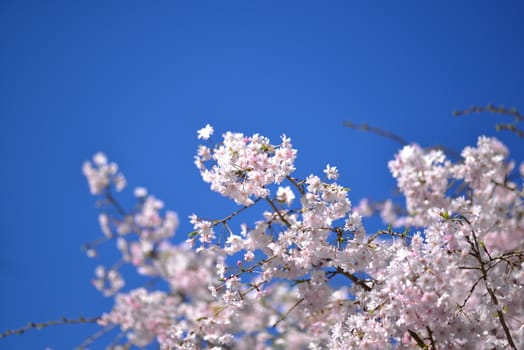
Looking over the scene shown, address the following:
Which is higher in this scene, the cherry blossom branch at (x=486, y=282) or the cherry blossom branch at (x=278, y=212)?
the cherry blossom branch at (x=278, y=212)

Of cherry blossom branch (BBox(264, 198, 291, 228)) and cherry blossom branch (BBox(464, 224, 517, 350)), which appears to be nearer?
cherry blossom branch (BBox(464, 224, 517, 350))

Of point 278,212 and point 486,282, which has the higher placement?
point 278,212

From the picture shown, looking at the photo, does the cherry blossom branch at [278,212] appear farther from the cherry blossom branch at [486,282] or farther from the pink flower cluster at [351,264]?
the cherry blossom branch at [486,282]

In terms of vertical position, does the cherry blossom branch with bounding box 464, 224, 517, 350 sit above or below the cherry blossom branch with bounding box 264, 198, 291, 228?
below

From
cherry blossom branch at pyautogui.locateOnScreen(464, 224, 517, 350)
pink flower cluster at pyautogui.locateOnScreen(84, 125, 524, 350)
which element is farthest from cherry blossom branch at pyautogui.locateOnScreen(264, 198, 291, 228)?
cherry blossom branch at pyautogui.locateOnScreen(464, 224, 517, 350)

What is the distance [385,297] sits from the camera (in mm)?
4426

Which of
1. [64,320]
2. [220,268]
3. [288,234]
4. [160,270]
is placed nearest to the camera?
[160,270]

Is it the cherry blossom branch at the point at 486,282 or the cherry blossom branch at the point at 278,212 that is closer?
the cherry blossom branch at the point at 486,282

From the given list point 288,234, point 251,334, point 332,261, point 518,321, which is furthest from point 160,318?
point 518,321

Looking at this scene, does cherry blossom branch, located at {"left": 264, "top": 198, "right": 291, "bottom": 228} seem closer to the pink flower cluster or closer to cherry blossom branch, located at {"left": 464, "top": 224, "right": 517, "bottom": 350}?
the pink flower cluster

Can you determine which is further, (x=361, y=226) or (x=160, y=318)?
(x=361, y=226)

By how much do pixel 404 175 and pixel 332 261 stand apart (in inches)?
59.2

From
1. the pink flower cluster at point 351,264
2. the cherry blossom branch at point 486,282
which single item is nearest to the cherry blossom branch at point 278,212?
the pink flower cluster at point 351,264

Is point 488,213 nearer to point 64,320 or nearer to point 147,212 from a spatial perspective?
point 147,212
